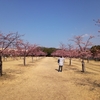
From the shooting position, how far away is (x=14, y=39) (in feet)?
53.6

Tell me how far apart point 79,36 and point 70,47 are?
19.4 m

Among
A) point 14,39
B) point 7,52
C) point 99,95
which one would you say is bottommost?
point 99,95

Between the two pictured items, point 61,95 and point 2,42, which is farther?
point 2,42

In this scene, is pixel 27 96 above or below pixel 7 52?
below

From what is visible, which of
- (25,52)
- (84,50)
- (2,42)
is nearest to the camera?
(2,42)

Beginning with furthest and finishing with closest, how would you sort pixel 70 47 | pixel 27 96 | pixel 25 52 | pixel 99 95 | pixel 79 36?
pixel 70 47 → pixel 25 52 → pixel 79 36 → pixel 99 95 → pixel 27 96

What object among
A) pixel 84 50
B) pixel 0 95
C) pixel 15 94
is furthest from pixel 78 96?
pixel 84 50

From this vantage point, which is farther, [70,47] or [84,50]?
[70,47]

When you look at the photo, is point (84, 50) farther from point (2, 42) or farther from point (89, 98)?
point (89, 98)

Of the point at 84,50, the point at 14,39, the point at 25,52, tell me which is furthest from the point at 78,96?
the point at 25,52

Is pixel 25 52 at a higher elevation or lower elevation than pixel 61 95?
higher

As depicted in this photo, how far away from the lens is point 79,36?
84.2 feet

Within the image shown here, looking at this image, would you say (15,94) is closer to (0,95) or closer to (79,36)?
(0,95)

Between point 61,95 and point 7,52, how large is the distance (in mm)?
9050
